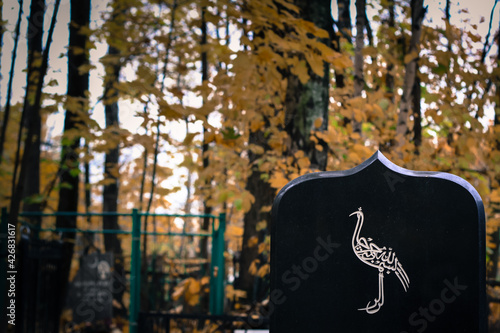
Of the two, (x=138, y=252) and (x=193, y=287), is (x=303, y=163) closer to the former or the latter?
(x=193, y=287)

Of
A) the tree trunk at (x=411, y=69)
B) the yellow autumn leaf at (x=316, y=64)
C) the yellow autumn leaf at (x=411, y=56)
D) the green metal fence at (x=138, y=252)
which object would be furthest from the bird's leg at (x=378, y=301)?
the green metal fence at (x=138, y=252)

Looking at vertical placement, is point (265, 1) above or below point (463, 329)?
above

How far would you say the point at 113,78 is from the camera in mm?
7094

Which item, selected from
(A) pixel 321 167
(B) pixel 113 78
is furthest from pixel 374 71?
(B) pixel 113 78

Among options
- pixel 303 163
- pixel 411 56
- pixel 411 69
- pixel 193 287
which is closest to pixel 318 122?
pixel 303 163

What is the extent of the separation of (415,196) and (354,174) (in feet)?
1.21

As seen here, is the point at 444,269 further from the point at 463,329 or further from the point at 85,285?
the point at 85,285

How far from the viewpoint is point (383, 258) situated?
2.63 metres

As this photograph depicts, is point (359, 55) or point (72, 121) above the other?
point (359, 55)

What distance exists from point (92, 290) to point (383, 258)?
5628 mm

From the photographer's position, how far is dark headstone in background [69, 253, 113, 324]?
22.9ft

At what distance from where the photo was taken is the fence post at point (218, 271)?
22.9 feet

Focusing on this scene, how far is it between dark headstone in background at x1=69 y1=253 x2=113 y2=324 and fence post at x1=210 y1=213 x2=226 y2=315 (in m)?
1.62

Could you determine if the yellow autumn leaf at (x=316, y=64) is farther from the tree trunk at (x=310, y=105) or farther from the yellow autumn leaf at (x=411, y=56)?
the yellow autumn leaf at (x=411, y=56)
